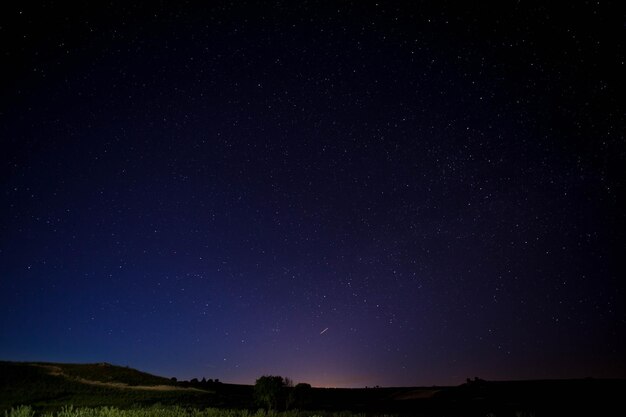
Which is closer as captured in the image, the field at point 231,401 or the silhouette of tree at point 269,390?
the field at point 231,401

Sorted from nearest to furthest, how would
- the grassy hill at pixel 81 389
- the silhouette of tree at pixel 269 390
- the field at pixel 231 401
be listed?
the field at pixel 231 401 < the silhouette of tree at pixel 269 390 < the grassy hill at pixel 81 389

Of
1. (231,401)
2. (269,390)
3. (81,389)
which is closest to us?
(269,390)

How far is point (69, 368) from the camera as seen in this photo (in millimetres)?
56438

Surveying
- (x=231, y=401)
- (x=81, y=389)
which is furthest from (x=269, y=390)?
(x=81, y=389)

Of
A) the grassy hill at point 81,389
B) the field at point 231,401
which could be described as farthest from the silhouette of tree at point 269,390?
the grassy hill at point 81,389

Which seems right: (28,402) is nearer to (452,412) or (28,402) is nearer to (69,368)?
(69,368)

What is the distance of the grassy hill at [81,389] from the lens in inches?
1318

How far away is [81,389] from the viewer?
41.3 meters

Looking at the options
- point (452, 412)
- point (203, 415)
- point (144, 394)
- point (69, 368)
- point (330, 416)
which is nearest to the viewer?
point (203, 415)

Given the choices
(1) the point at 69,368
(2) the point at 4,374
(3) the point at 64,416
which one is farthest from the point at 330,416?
(1) the point at 69,368

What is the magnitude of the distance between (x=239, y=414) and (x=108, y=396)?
78.8ft

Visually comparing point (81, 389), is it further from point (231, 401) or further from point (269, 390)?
point (269, 390)

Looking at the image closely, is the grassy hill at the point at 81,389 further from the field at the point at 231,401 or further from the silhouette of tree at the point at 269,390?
the silhouette of tree at the point at 269,390

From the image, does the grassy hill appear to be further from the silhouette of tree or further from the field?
the silhouette of tree
